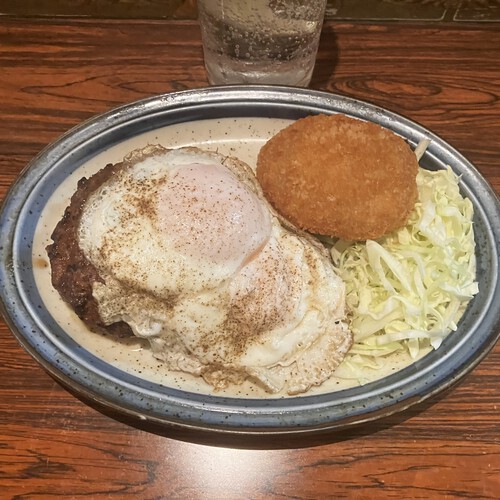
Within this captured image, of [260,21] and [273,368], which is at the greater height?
[260,21]

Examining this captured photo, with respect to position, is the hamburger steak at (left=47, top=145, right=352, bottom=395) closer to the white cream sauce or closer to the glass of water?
the white cream sauce

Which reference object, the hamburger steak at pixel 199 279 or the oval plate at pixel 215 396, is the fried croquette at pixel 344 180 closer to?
the hamburger steak at pixel 199 279

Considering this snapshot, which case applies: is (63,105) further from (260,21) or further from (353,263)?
(353,263)

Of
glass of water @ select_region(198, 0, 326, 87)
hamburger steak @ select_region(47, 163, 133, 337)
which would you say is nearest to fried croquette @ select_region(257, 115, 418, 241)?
glass of water @ select_region(198, 0, 326, 87)

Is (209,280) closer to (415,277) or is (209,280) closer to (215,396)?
(215,396)

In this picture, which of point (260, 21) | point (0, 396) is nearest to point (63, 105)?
point (260, 21)

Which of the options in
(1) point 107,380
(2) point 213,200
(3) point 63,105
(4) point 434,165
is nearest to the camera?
(1) point 107,380
